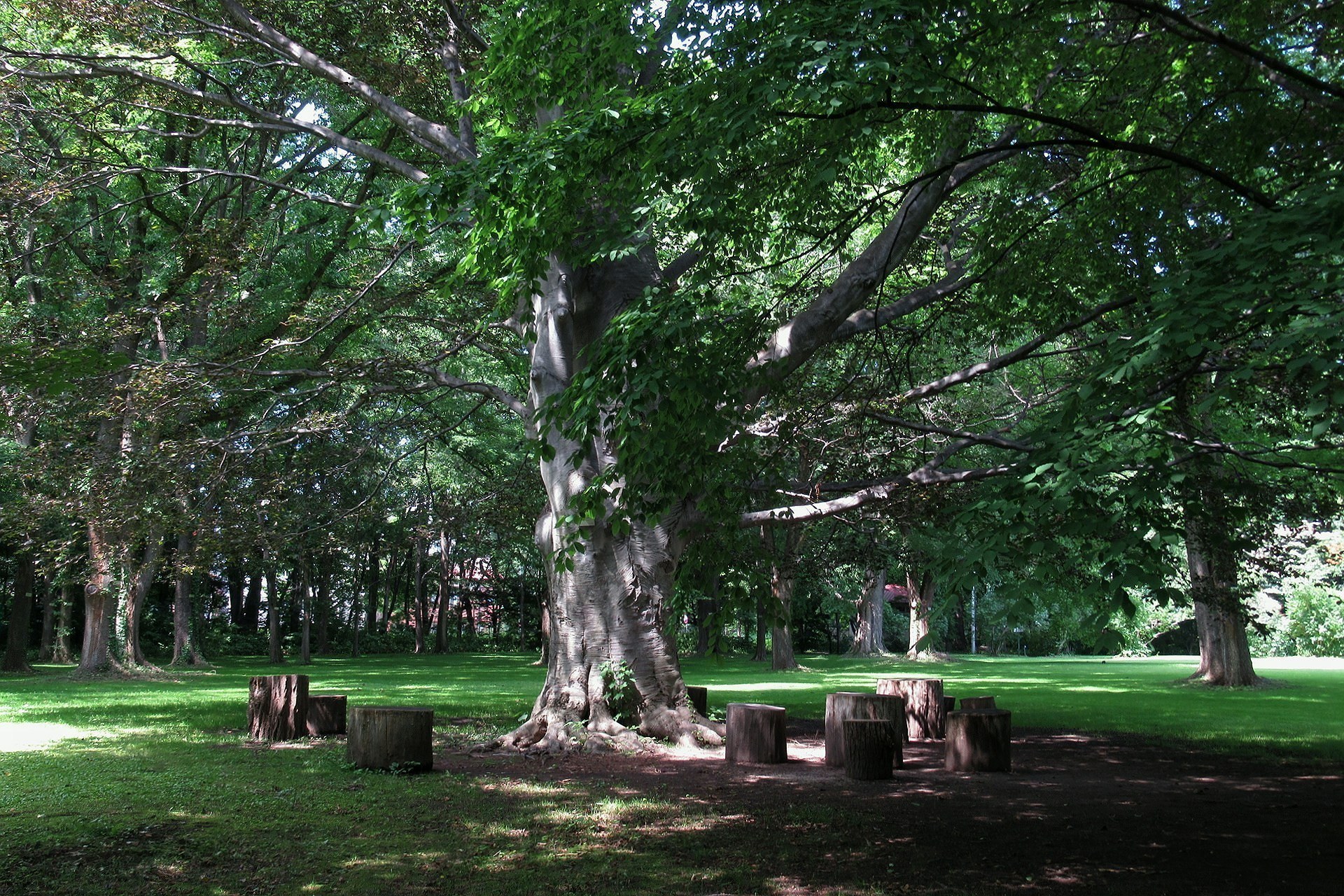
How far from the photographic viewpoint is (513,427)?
32844 millimetres

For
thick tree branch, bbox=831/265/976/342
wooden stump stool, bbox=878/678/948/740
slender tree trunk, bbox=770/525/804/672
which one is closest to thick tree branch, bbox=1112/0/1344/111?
thick tree branch, bbox=831/265/976/342

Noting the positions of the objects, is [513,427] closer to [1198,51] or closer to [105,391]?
[105,391]

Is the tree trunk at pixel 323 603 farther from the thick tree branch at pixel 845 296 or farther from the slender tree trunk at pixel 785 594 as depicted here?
the thick tree branch at pixel 845 296

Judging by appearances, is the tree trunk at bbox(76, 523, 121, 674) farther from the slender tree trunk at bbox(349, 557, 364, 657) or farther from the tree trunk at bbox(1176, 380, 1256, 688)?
the tree trunk at bbox(1176, 380, 1256, 688)

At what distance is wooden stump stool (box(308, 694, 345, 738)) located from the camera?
12680 millimetres

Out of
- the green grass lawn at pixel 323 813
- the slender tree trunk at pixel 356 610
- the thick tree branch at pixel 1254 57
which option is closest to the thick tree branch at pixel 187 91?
the green grass lawn at pixel 323 813

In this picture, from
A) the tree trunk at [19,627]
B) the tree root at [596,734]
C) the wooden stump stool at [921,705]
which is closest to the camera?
the tree root at [596,734]

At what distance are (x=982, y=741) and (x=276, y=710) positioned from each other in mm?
8335

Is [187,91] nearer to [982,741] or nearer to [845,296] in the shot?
[845,296]

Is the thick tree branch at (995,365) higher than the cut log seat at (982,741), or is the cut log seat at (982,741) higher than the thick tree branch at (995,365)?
the thick tree branch at (995,365)

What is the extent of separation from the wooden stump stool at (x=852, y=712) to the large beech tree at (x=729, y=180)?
6.75 ft

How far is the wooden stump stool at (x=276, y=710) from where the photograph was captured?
1219cm

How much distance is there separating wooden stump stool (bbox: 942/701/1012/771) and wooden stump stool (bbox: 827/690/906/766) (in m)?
0.69

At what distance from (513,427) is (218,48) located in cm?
1847
